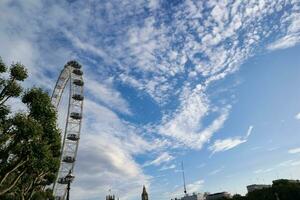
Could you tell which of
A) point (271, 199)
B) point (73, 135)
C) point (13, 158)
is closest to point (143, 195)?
point (271, 199)

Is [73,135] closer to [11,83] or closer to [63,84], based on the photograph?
[63,84]

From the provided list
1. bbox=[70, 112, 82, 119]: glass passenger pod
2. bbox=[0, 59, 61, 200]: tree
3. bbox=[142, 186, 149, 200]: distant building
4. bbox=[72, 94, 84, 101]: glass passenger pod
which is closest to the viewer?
bbox=[0, 59, 61, 200]: tree

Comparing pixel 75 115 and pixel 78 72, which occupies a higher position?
pixel 78 72

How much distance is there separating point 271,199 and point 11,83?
8830 centimetres

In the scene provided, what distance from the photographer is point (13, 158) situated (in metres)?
26.8

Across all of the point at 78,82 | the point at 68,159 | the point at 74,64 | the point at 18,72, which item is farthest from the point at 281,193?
the point at 18,72

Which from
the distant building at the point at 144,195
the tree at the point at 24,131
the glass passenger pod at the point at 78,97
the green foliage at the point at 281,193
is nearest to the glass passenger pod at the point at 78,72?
the glass passenger pod at the point at 78,97

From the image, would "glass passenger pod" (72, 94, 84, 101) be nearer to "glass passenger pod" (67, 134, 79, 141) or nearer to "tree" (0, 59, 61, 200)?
"glass passenger pod" (67, 134, 79, 141)

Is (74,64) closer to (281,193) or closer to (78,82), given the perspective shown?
(78,82)

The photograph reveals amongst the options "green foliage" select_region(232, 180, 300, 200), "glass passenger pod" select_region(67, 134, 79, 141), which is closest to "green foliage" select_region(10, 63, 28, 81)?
"glass passenger pod" select_region(67, 134, 79, 141)

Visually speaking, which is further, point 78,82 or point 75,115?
point 78,82

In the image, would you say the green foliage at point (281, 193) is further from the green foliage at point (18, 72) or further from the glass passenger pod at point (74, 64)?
the green foliage at point (18, 72)

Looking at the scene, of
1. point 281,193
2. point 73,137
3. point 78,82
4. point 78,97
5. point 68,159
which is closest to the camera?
point 68,159

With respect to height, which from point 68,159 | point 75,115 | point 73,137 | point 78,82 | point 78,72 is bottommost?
point 68,159
